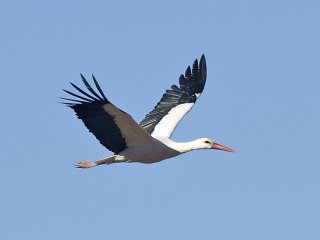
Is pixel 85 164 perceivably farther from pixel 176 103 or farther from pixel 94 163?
pixel 176 103

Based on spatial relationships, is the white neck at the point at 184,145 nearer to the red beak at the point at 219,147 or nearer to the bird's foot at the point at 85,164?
the red beak at the point at 219,147

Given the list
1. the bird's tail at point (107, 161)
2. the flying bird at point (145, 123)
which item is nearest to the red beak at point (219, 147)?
the flying bird at point (145, 123)

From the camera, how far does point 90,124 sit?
70.8 feet

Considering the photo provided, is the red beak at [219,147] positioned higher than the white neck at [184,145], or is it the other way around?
the red beak at [219,147]

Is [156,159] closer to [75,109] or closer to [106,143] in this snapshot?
[106,143]

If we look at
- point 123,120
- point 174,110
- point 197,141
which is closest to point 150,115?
point 174,110

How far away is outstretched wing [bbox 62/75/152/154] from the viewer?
20984 mm

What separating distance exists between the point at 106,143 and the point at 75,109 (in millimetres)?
1640

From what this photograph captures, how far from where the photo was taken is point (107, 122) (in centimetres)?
2167

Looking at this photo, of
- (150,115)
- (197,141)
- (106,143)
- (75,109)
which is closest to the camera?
(75,109)

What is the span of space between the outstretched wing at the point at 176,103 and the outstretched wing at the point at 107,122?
6.90 ft

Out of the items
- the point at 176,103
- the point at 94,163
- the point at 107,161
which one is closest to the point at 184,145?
the point at 107,161

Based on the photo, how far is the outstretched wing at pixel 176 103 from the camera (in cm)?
2519

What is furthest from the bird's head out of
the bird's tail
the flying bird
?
the bird's tail
